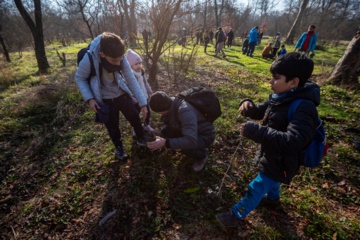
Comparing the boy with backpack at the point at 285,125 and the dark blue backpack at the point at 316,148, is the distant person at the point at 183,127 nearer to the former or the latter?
the boy with backpack at the point at 285,125

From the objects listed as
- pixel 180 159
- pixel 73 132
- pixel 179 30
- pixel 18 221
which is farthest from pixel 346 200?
pixel 179 30

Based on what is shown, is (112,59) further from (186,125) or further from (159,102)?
(186,125)

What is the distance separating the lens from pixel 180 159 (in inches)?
123

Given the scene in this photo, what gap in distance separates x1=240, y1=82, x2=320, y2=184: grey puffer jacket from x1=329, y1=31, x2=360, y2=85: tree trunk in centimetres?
621

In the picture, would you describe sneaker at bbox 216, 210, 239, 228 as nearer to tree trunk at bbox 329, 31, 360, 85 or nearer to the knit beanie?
the knit beanie

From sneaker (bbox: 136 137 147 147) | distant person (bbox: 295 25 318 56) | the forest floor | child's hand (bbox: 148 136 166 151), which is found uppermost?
distant person (bbox: 295 25 318 56)

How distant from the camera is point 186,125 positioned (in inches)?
86.4

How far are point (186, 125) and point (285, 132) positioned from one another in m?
1.08

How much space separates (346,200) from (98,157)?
3.90 m

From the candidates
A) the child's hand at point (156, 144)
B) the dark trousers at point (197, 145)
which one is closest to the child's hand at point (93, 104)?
the child's hand at point (156, 144)

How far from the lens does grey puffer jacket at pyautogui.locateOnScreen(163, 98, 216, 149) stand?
2.16 metres

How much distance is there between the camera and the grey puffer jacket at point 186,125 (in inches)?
85.0

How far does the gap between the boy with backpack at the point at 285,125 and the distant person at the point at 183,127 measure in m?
0.73

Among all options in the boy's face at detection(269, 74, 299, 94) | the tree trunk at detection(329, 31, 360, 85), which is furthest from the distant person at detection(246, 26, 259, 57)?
the boy's face at detection(269, 74, 299, 94)
